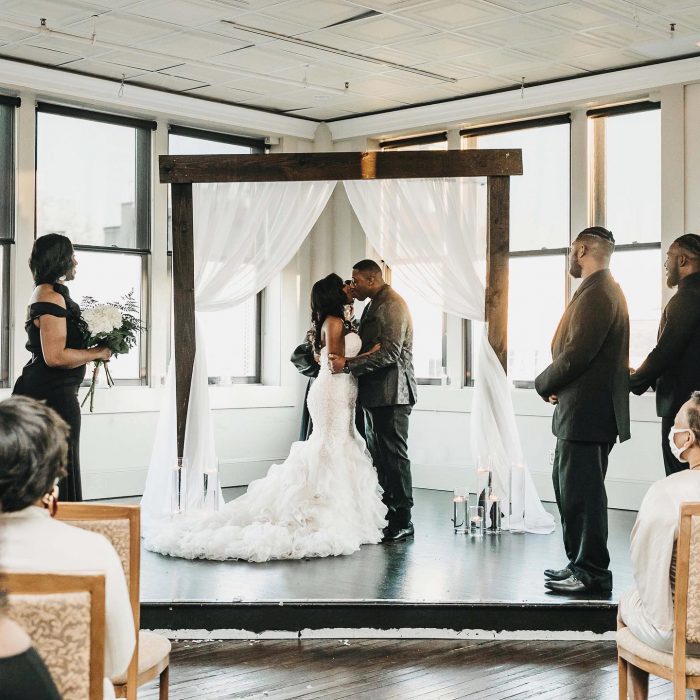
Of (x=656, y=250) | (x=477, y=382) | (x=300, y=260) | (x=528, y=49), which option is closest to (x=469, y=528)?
(x=477, y=382)

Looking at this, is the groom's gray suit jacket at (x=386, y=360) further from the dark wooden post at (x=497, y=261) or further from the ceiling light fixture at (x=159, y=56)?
the ceiling light fixture at (x=159, y=56)

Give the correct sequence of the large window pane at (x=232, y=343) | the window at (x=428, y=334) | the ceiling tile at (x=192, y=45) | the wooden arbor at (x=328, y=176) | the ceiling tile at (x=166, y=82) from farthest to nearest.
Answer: the large window pane at (x=232, y=343) < the window at (x=428, y=334) < the ceiling tile at (x=166, y=82) < the ceiling tile at (x=192, y=45) < the wooden arbor at (x=328, y=176)

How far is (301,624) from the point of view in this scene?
4754mm

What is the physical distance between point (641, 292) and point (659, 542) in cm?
536

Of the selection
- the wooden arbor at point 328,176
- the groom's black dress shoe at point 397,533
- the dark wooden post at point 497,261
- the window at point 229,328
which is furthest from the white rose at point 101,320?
the window at point 229,328

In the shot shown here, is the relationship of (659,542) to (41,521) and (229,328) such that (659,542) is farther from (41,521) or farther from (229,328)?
(229,328)

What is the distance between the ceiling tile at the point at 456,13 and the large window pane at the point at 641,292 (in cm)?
238

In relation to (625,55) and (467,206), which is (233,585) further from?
(625,55)

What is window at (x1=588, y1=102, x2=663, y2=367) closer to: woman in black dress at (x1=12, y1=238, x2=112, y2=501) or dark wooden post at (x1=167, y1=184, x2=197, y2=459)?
dark wooden post at (x1=167, y1=184, x2=197, y2=459)

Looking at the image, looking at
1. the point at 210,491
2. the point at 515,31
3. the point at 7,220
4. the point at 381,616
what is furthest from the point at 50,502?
the point at 7,220

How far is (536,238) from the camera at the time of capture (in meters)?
8.82

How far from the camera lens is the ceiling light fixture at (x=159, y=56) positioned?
6.83 metres

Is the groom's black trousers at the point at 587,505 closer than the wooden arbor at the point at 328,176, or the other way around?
the groom's black trousers at the point at 587,505

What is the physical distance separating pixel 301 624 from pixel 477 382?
A: 246 centimetres
